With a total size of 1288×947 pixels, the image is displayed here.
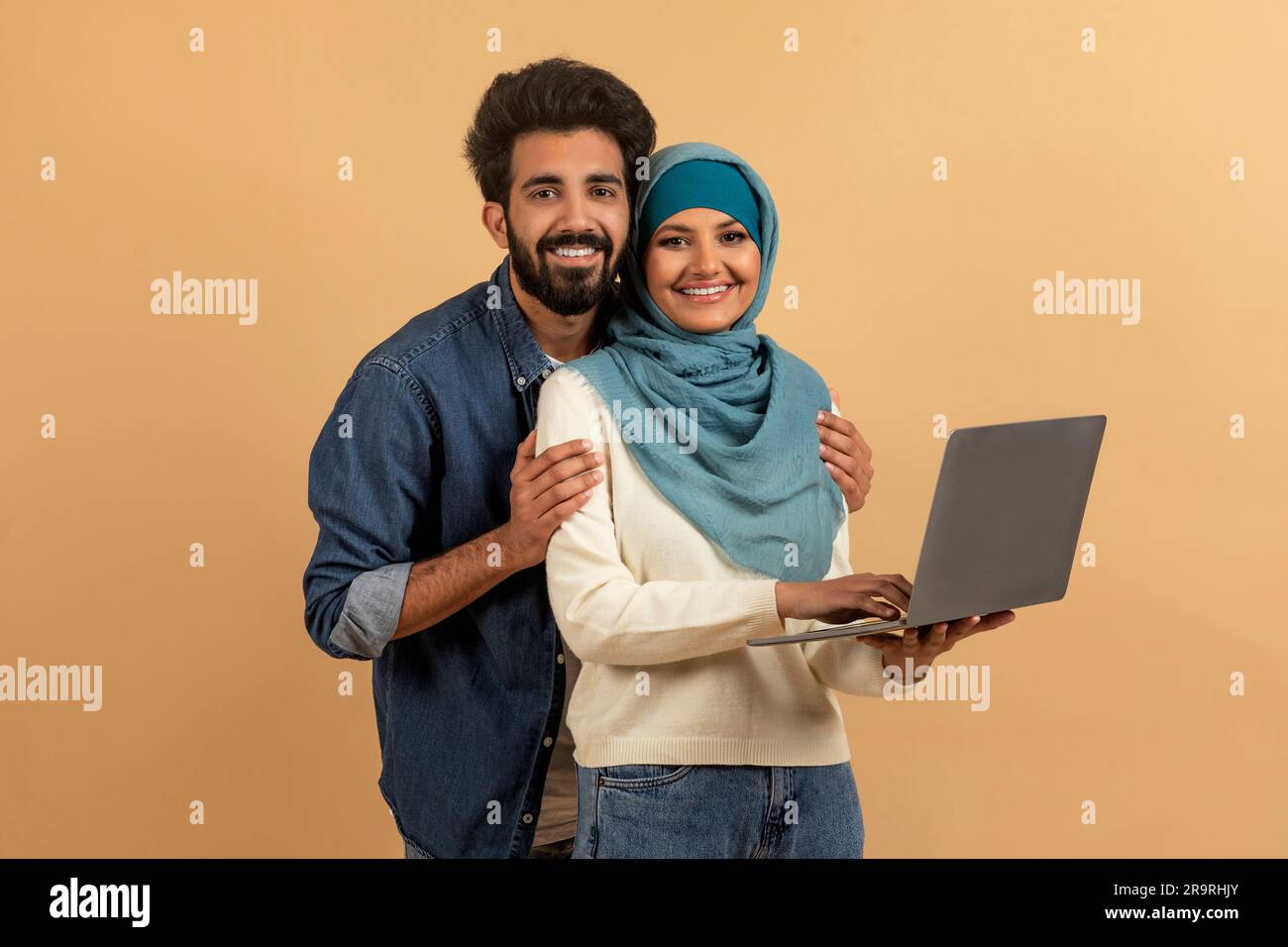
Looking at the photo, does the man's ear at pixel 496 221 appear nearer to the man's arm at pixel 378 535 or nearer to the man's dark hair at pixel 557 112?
the man's dark hair at pixel 557 112

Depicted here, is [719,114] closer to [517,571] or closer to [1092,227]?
[1092,227]

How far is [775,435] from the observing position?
1830mm

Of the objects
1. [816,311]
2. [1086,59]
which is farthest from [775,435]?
[1086,59]

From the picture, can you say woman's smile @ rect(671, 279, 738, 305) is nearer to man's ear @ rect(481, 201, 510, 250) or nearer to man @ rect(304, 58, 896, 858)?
man @ rect(304, 58, 896, 858)

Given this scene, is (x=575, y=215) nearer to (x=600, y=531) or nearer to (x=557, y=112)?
(x=557, y=112)

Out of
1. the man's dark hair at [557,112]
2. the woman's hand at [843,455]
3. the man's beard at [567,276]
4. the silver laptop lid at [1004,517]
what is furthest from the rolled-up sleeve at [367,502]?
the silver laptop lid at [1004,517]

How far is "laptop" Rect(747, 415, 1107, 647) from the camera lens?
1.53m

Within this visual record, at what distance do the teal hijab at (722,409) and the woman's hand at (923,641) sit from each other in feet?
0.46

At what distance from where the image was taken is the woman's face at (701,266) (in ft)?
6.00

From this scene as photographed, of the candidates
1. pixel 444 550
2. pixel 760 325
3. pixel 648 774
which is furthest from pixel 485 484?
pixel 760 325

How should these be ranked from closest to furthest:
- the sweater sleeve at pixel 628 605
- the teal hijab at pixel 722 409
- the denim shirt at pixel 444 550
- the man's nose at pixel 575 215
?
the sweater sleeve at pixel 628 605
the teal hijab at pixel 722 409
the man's nose at pixel 575 215
the denim shirt at pixel 444 550

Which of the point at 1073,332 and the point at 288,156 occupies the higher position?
the point at 288,156
